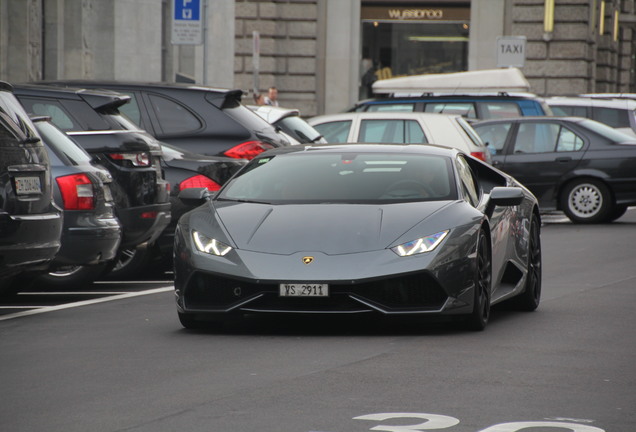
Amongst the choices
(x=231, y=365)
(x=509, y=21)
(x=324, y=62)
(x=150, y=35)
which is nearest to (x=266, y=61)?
(x=324, y=62)

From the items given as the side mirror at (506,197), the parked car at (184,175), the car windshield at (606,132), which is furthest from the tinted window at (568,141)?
the side mirror at (506,197)

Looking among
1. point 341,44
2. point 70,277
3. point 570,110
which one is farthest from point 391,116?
point 341,44

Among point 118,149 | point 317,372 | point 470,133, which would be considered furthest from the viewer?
point 470,133

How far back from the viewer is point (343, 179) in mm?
10336

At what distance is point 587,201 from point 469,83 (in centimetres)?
695

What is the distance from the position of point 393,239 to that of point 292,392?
2269 millimetres

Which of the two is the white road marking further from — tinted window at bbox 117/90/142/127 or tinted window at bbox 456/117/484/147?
tinted window at bbox 456/117/484/147

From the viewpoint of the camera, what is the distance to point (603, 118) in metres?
27.7

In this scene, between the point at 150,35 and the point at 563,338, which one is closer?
the point at 563,338

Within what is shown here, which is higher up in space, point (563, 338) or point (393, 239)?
point (393, 239)

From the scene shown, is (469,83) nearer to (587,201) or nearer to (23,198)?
(587,201)

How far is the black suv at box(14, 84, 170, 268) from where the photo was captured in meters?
12.8

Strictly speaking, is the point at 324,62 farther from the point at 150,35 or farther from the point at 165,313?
the point at 165,313

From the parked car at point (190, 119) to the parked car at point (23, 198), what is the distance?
4026mm
